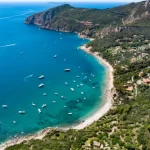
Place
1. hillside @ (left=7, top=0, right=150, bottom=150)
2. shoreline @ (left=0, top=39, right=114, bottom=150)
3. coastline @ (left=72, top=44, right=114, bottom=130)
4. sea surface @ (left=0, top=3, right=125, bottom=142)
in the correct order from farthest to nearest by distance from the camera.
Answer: sea surface @ (left=0, top=3, right=125, bottom=142) → coastline @ (left=72, top=44, right=114, bottom=130) → shoreline @ (left=0, top=39, right=114, bottom=150) → hillside @ (left=7, top=0, right=150, bottom=150)

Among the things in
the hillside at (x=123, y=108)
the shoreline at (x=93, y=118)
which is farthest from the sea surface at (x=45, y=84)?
the hillside at (x=123, y=108)

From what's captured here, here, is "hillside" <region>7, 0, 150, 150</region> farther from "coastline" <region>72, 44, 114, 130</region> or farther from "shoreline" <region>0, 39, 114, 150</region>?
"shoreline" <region>0, 39, 114, 150</region>

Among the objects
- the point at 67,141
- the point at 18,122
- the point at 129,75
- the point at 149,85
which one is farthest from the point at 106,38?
the point at 67,141

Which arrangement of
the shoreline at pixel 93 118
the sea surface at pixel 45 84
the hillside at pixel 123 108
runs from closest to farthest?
the hillside at pixel 123 108
the shoreline at pixel 93 118
the sea surface at pixel 45 84

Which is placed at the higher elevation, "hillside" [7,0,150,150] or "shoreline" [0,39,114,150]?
"hillside" [7,0,150,150]

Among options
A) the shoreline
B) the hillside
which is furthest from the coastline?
the hillside

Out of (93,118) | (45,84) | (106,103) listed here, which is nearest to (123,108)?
(93,118)

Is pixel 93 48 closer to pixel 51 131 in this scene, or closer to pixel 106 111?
pixel 106 111

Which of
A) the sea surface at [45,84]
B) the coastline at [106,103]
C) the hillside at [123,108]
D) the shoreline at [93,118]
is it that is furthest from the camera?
the sea surface at [45,84]

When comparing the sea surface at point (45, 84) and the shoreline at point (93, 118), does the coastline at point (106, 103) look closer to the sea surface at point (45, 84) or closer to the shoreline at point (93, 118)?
the shoreline at point (93, 118)
